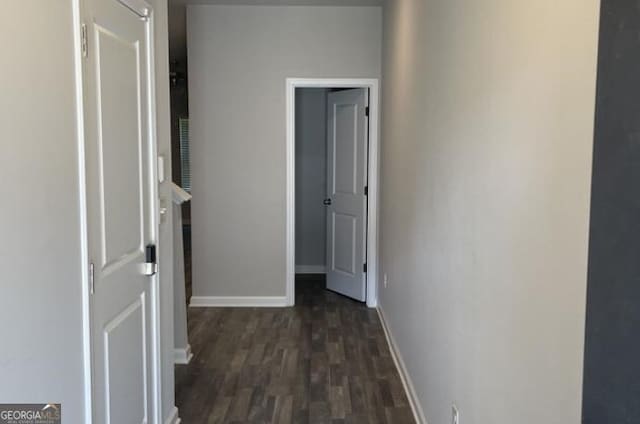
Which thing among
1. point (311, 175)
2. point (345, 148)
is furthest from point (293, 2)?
point (311, 175)

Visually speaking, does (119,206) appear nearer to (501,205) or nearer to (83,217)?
(83,217)

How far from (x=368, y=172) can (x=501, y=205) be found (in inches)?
141

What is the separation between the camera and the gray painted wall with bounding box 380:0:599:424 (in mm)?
1151

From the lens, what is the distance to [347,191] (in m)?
5.52

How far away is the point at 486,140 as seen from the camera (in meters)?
1.77

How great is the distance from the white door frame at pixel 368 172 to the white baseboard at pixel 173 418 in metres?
2.41

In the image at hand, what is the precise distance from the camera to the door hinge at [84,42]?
1.72 m

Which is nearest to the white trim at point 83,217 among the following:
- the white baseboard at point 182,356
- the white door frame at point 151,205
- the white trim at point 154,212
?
the white door frame at point 151,205

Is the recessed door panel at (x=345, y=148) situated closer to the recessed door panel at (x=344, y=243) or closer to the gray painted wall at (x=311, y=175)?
the recessed door panel at (x=344, y=243)

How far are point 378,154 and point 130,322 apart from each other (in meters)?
3.32

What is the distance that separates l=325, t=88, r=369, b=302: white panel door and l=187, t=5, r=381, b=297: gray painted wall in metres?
0.47

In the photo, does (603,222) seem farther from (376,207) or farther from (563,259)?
(376,207)

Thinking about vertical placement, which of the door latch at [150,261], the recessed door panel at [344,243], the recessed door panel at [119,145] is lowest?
the recessed door panel at [344,243]

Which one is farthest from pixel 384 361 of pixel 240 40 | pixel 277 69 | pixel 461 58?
pixel 240 40
